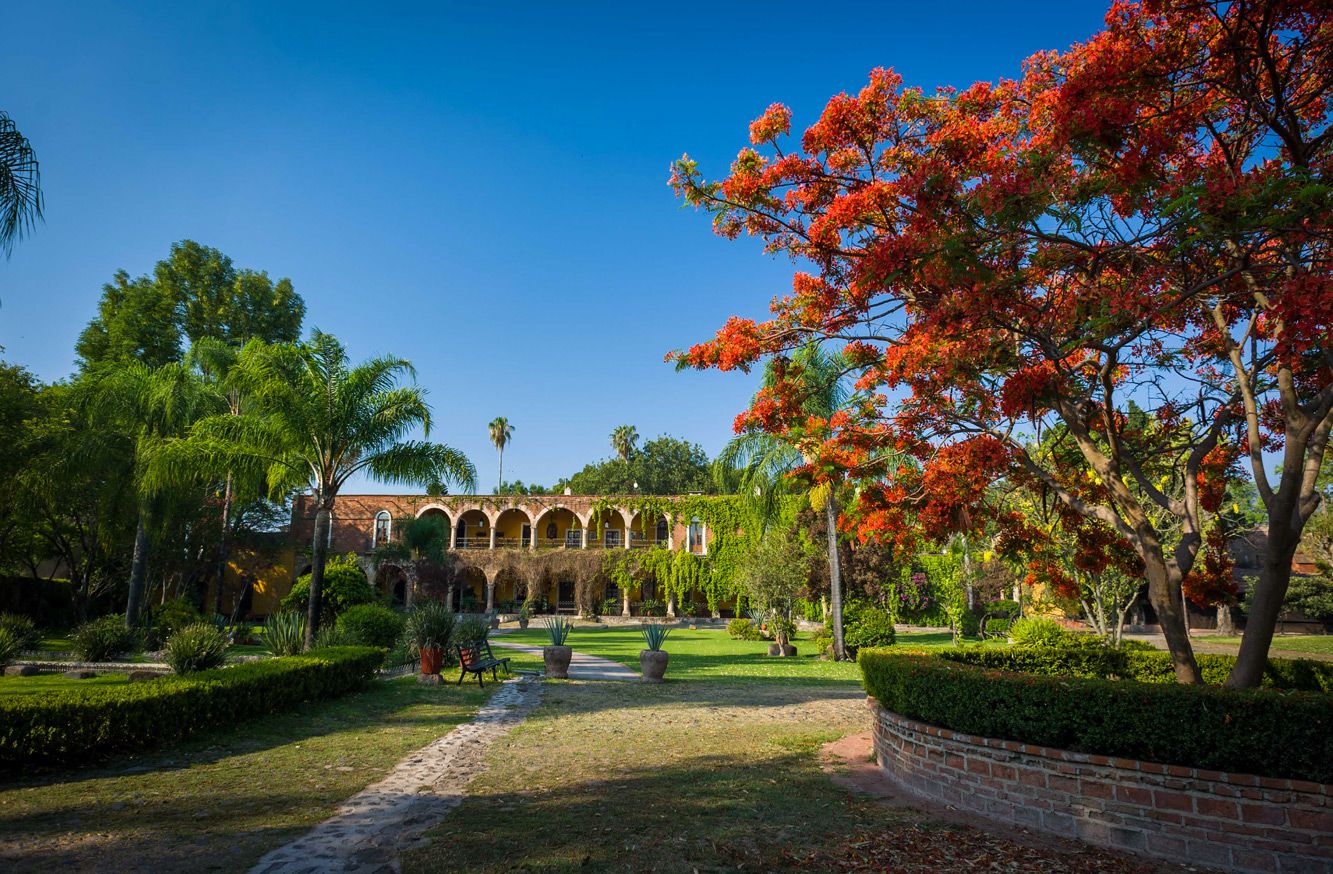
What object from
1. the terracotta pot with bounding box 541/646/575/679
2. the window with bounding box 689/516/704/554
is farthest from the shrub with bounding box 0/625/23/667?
the window with bounding box 689/516/704/554

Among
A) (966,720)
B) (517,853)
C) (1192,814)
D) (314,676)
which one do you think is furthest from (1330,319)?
(314,676)

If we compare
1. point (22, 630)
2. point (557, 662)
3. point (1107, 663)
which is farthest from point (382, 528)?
point (1107, 663)

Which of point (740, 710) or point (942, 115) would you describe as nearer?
point (942, 115)

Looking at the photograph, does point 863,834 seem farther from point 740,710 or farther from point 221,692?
point 221,692

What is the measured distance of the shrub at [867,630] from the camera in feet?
54.4

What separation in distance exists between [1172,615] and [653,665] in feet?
27.9

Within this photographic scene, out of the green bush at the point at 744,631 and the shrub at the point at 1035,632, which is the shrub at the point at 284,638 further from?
the green bush at the point at 744,631

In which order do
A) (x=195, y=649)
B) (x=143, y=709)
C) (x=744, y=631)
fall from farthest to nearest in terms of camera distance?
(x=744, y=631), (x=195, y=649), (x=143, y=709)

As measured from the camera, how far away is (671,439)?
187 ft

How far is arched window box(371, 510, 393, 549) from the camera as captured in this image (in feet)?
125

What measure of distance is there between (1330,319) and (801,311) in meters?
4.04

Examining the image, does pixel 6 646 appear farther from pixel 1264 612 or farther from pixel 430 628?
pixel 1264 612

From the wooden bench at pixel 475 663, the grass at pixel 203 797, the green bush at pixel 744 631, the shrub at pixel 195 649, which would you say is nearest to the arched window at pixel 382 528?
the green bush at pixel 744 631

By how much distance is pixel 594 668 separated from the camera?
14578mm
